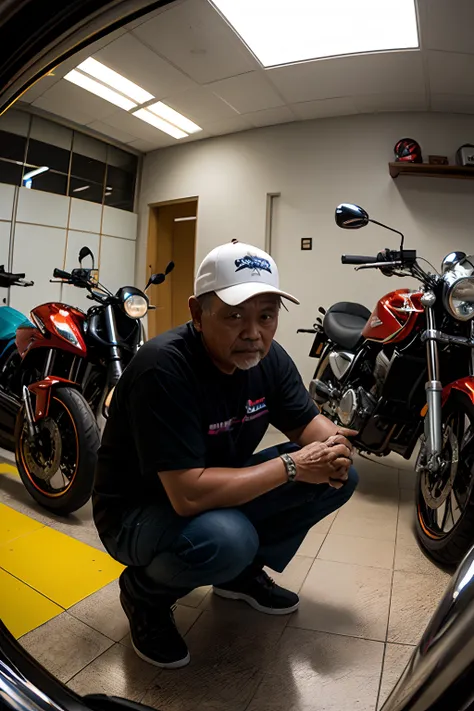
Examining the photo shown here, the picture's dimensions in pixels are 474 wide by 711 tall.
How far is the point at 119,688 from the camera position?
50 cm

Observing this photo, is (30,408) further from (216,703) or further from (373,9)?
(373,9)

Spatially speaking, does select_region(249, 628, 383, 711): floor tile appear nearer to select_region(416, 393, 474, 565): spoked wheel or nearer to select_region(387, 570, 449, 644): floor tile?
select_region(387, 570, 449, 644): floor tile

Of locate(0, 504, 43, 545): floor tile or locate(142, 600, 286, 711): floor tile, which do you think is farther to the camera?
locate(0, 504, 43, 545): floor tile

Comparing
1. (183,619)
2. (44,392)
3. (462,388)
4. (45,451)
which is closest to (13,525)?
(45,451)

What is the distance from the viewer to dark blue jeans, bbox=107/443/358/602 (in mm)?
525

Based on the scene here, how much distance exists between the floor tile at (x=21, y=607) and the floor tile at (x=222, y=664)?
22 cm

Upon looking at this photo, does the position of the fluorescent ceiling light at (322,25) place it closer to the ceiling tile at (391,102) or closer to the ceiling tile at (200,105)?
the ceiling tile at (391,102)

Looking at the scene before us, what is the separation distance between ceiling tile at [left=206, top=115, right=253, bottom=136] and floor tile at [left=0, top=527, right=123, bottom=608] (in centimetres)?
160

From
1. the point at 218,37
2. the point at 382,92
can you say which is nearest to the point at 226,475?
the point at 382,92

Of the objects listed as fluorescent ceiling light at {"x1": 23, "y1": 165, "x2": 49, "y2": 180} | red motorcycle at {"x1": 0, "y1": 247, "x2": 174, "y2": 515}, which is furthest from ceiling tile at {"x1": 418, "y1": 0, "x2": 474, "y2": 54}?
fluorescent ceiling light at {"x1": 23, "y1": 165, "x2": 49, "y2": 180}

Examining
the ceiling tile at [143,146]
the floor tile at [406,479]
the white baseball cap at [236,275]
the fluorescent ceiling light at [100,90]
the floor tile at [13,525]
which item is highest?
the fluorescent ceiling light at [100,90]

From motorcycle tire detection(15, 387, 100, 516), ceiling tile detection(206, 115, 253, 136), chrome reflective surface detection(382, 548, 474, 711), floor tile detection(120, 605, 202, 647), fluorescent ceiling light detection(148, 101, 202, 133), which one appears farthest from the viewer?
ceiling tile detection(206, 115, 253, 136)

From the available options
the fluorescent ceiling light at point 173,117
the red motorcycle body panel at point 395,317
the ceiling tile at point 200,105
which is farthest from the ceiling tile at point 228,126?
the red motorcycle body panel at point 395,317

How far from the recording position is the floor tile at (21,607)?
2.04 feet
